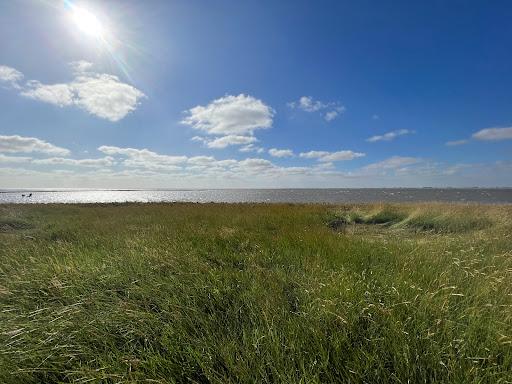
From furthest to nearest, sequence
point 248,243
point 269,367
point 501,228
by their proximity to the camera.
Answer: point 501,228
point 248,243
point 269,367

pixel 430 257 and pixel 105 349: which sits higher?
pixel 430 257

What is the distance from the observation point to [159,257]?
189 inches

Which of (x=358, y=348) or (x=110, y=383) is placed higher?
(x=358, y=348)

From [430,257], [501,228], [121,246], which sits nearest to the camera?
[430,257]

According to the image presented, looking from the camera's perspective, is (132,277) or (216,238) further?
(216,238)

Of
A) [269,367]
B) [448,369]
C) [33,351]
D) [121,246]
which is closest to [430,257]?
[448,369]

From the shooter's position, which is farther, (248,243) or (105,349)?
(248,243)

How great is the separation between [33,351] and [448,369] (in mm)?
3666

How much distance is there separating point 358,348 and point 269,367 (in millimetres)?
762

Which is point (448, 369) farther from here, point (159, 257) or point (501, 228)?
point (501, 228)

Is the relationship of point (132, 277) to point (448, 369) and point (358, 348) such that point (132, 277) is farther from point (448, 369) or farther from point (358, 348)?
point (448, 369)

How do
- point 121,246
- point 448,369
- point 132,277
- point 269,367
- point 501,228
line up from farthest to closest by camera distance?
point 501,228 < point 121,246 < point 132,277 < point 269,367 < point 448,369

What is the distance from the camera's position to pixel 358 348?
2.26 meters

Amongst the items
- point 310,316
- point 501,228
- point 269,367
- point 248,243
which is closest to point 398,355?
point 310,316
